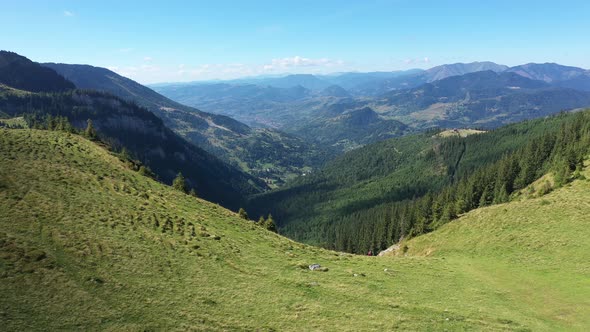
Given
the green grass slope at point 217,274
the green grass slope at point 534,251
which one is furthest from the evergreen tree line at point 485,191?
the green grass slope at point 217,274

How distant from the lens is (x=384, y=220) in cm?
13475

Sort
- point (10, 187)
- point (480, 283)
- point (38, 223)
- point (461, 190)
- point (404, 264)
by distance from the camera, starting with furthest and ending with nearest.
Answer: point (461, 190)
point (404, 264)
point (10, 187)
point (480, 283)
point (38, 223)

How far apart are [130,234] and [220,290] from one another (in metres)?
17.1

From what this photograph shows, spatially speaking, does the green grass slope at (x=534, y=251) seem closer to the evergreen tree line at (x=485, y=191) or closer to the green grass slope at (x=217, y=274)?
the green grass slope at (x=217, y=274)

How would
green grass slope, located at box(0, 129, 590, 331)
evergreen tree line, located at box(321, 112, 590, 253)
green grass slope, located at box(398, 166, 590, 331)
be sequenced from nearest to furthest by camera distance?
1. green grass slope, located at box(0, 129, 590, 331)
2. green grass slope, located at box(398, 166, 590, 331)
3. evergreen tree line, located at box(321, 112, 590, 253)

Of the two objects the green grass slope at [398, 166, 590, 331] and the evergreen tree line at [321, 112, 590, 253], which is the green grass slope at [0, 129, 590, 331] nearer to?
the green grass slope at [398, 166, 590, 331]

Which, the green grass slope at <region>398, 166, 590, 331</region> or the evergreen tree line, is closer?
the green grass slope at <region>398, 166, 590, 331</region>

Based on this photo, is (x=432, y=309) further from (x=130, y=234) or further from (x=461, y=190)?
(x=461, y=190)

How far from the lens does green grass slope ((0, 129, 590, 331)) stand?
94.2ft

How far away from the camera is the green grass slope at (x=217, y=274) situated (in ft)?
94.2

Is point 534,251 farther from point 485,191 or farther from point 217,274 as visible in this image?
point 485,191

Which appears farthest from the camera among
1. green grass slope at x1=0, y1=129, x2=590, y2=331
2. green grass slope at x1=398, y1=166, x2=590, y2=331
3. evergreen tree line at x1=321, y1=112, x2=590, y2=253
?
evergreen tree line at x1=321, y1=112, x2=590, y2=253

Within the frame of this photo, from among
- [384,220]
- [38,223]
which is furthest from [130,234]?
[384,220]

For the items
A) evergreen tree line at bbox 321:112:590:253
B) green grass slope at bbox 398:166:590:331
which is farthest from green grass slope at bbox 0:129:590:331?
evergreen tree line at bbox 321:112:590:253
